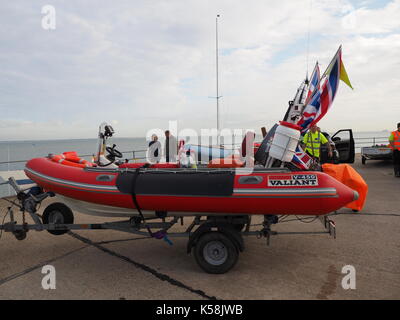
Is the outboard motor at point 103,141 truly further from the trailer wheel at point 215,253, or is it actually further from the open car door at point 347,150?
the open car door at point 347,150

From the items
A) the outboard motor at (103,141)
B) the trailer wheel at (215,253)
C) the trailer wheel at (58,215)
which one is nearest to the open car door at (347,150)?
the trailer wheel at (215,253)

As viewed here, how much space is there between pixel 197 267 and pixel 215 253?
32 centimetres

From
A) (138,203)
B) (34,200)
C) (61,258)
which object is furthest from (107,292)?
(34,200)

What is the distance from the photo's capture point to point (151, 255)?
3990 millimetres

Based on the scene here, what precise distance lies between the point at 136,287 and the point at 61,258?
57.5 inches

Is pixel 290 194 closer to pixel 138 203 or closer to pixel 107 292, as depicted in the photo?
pixel 138 203

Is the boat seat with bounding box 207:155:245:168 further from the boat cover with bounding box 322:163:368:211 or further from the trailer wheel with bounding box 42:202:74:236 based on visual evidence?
the trailer wheel with bounding box 42:202:74:236

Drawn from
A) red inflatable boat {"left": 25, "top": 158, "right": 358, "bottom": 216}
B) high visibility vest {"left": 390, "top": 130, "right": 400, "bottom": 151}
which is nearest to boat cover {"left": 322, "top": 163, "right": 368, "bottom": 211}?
red inflatable boat {"left": 25, "top": 158, "right": 358, "bottom": 216}

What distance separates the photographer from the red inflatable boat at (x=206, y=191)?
3.27m

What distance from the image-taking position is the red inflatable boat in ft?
10.7

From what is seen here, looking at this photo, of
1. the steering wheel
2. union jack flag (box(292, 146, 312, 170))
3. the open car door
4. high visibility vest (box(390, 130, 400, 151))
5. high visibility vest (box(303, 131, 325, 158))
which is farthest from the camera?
high visibility vest (box(390, 130, 400, 151))

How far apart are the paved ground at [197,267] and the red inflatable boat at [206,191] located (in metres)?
0.71

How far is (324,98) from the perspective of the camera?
3.34 m

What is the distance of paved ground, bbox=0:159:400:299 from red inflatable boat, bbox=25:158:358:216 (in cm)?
71
